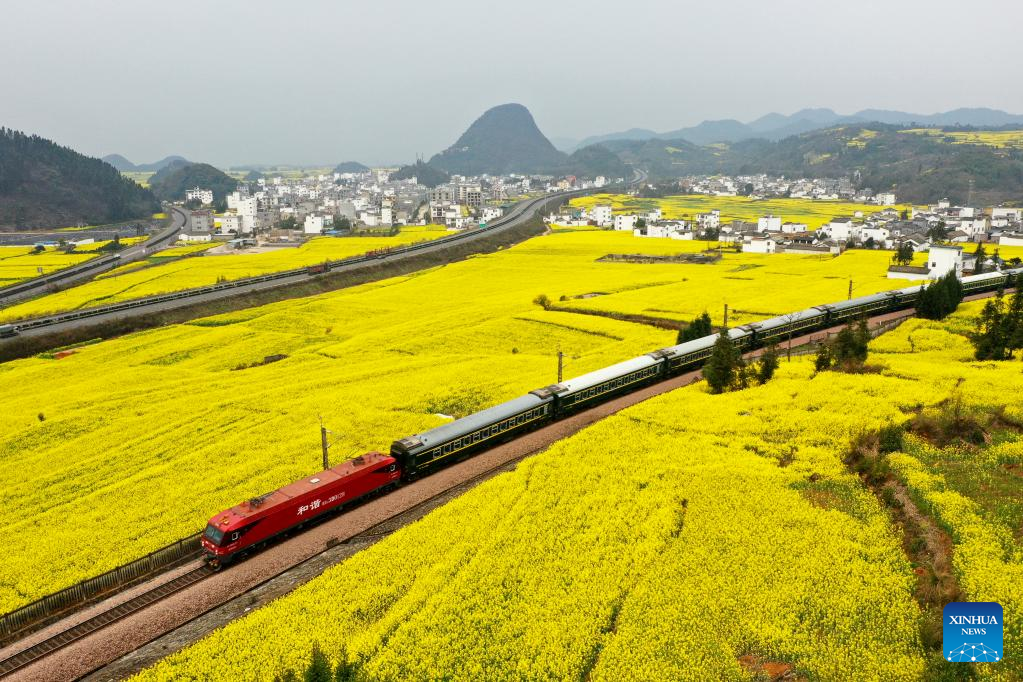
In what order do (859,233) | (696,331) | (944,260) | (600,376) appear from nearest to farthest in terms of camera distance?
1. (600,376)
2. (696,331)
3. (944,260)
4. (859,233)

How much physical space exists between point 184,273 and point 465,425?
85543 millimetres

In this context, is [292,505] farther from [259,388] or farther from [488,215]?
[488,215]

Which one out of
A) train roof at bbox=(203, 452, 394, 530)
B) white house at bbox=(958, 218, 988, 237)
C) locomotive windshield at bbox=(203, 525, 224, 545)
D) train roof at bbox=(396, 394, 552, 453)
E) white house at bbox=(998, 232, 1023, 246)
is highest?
white house at bbox=(958, 218, 988, 237)

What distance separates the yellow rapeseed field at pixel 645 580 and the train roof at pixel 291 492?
12.0ft

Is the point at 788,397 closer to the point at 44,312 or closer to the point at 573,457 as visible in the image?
the point at 573,457

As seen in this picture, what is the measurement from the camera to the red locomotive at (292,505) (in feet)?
74.5

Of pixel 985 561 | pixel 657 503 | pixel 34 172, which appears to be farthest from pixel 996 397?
pixel 34 172

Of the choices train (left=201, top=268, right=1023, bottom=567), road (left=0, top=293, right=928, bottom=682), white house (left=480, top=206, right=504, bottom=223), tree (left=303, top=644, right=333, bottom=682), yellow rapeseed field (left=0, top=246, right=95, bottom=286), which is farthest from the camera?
white house (left=480, top=206, right=504, bottom=223)

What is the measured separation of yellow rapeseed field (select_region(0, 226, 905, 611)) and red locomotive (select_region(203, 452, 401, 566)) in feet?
13.5

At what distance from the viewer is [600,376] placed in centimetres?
3809

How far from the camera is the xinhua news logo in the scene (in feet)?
54.8

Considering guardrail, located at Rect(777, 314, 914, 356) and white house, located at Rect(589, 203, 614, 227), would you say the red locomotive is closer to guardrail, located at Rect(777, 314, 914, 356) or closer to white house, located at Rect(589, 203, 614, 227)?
guardrail, located at Rect(777, 314, 914, 356)

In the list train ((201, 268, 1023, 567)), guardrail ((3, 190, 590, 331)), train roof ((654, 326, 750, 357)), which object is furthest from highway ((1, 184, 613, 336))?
train roof ((654, 326, 750, 357))

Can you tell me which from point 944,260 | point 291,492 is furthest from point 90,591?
point 944,260
